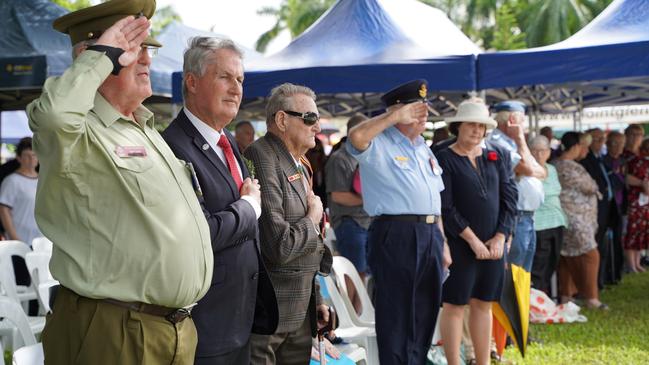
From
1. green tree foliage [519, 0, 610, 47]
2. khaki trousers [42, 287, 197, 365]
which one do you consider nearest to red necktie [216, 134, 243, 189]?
khaki trousers [42, 287, 197, 365]

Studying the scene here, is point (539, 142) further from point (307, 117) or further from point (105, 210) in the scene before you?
point (105, 210)

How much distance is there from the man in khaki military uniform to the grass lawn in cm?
435

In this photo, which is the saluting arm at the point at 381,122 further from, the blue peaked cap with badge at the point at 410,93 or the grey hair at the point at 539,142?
the grey hair at the point at 539,142

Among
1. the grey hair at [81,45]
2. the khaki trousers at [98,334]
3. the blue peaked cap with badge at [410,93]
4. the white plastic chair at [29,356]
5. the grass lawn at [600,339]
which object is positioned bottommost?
the grass lawn at [600,339]

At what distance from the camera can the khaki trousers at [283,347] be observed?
338 cm

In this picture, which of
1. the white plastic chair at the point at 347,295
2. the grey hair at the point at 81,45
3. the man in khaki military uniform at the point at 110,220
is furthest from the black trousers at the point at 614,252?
the grey hair at the point at 81,45

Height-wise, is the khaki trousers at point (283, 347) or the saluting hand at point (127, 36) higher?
the saluting hand at point (127, 36)

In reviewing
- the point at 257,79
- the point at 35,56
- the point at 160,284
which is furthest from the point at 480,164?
the point at 35,56

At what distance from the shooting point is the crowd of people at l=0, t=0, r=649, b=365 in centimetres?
236

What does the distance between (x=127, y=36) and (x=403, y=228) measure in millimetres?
2613

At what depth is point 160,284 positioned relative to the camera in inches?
95.0

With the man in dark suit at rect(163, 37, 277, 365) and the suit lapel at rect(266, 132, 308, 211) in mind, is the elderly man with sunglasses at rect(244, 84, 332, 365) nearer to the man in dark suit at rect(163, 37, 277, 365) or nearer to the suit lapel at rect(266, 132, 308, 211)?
the suit lapel at rect(266, 132, 308, 211)

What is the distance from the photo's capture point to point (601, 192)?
9.51 meters

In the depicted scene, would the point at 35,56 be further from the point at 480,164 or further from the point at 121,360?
the point at 121,360
